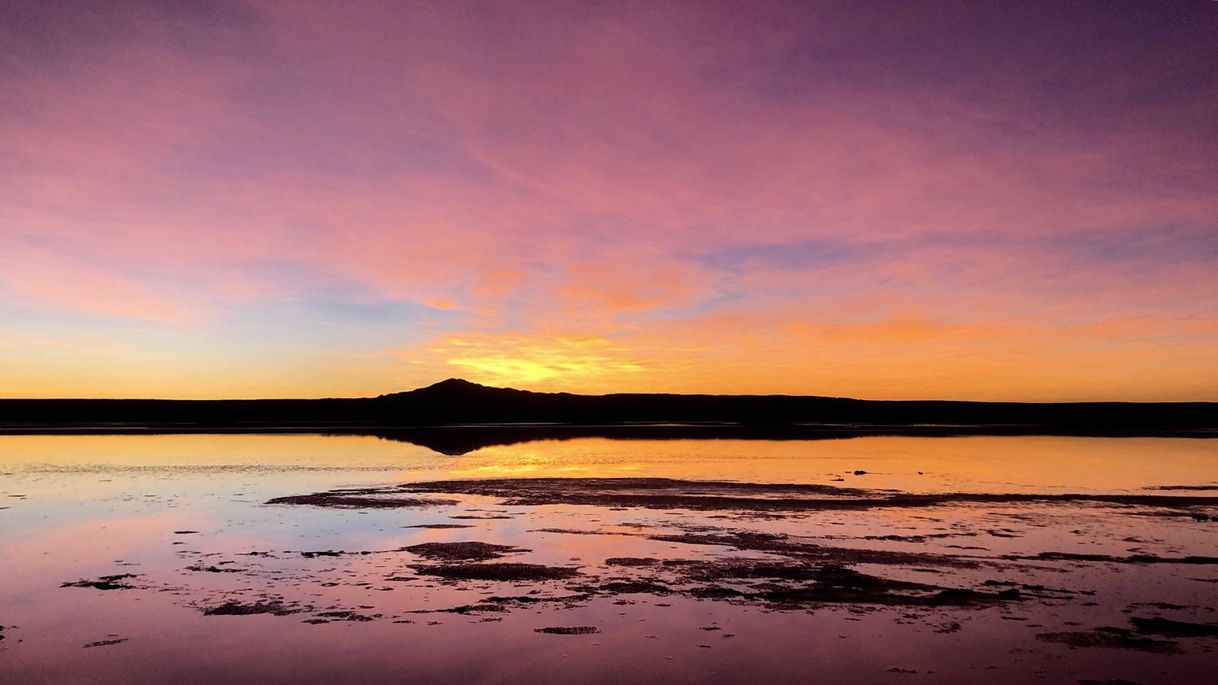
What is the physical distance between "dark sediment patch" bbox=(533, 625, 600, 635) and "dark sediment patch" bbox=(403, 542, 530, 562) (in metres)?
3.87

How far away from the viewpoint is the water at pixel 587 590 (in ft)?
26.3

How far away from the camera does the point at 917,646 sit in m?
8.52

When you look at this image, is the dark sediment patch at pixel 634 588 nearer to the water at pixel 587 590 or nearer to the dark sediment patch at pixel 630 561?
the water at pixel 587 590

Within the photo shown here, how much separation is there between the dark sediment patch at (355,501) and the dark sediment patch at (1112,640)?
1337 cm

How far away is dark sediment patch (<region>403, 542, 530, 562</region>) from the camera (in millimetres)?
13000

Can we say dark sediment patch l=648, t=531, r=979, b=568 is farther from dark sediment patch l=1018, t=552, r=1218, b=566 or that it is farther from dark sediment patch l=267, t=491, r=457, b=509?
dark sediment patch l=267, t=491, r=457, b=509

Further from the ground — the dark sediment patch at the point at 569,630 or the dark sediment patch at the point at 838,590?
the dark sediment patch at the point at 838,590

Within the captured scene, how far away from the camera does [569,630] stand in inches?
357

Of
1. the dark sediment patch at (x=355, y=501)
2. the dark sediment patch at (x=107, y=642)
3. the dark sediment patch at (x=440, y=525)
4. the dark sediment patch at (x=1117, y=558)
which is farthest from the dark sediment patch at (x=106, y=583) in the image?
the dark sediment patch at (x=1117, y=558)

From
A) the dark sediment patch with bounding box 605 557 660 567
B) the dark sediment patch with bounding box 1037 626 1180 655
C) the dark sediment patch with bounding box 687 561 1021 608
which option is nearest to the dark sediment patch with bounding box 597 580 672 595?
the dark sediment patch with bounding box 687 561 1021 608

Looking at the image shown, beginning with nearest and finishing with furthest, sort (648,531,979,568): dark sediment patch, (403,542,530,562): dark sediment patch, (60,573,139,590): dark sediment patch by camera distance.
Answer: (60,573,139,590): dark sediment patch → (648,531,979,568): dark sediment patch → (403,542,530,562): dark sediment patch

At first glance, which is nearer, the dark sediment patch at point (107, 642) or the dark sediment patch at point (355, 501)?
the dark sediment patch at point (107, 642)

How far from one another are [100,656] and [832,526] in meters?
12.0

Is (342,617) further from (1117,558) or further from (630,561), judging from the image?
(1117,558)
